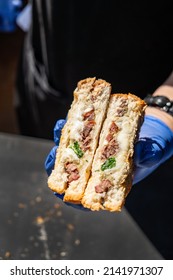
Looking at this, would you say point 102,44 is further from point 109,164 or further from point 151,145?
point 109,164

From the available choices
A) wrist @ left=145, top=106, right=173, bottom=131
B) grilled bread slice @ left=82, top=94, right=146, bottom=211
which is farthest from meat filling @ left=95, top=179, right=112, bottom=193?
wrist @ left=145, top=106, right=173, bottom=131

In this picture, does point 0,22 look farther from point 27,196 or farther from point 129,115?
point 129,115

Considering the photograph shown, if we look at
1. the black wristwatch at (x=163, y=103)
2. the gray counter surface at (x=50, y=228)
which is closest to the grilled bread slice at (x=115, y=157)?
the black wristwatch at (x=163, y=103)

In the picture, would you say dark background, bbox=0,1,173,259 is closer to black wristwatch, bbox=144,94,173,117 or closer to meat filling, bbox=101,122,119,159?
black wristwatch, bbox=144,94,173,117

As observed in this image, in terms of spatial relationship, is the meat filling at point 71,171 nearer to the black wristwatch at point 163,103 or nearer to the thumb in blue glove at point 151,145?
the thumb in blue glove at point 151,145

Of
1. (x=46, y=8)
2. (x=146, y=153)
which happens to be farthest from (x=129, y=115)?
(x=46, y=8)
